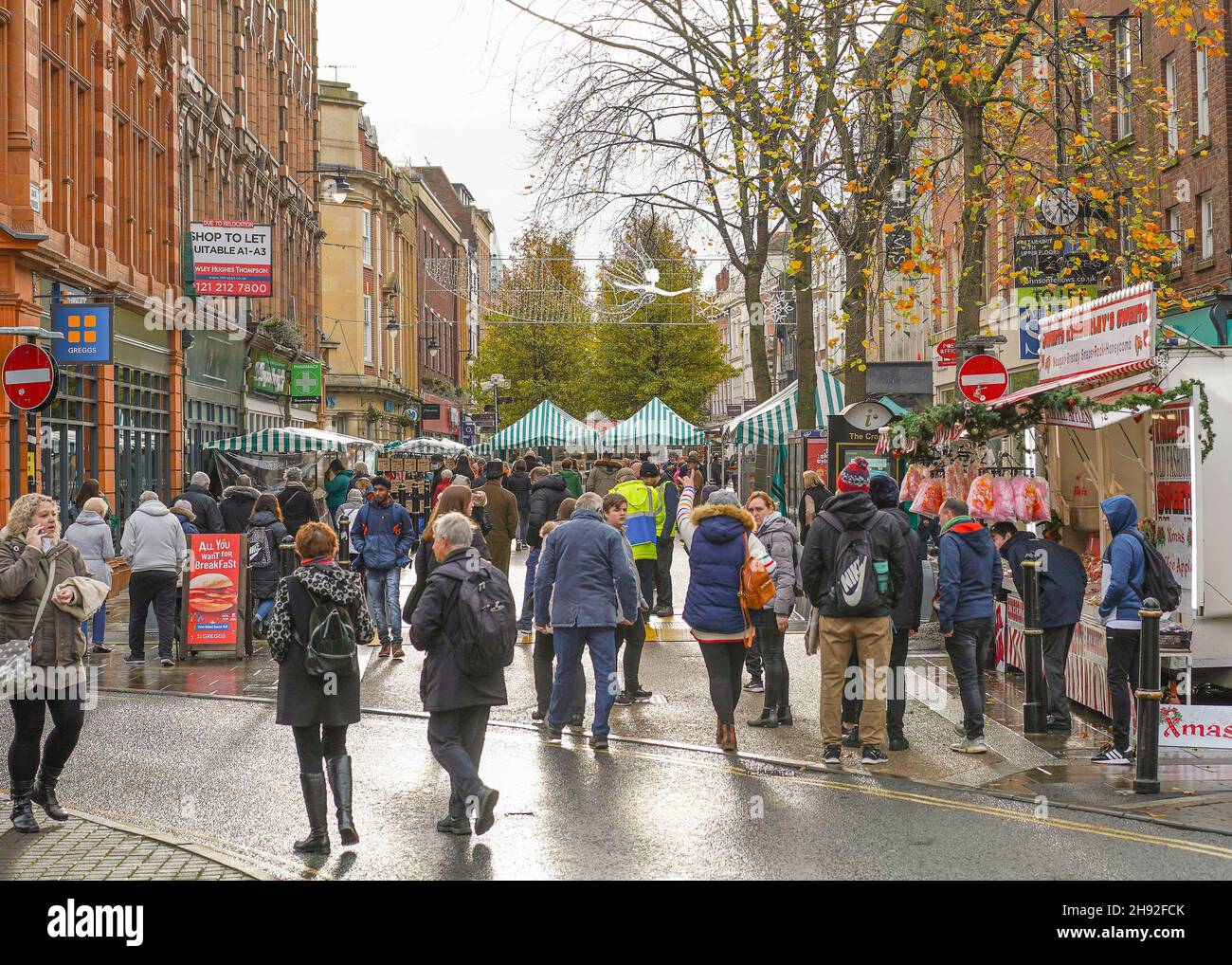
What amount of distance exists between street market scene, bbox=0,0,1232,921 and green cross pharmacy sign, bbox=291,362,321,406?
661 cm

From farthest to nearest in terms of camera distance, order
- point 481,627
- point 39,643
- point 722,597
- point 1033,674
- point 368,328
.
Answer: point 368,328 < point 1033,674 < point 722,597 < point 39,643 < point 481,627

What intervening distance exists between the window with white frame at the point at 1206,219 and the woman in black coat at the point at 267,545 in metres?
19.1

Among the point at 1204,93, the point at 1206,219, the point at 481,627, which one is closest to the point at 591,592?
the point at 481,627

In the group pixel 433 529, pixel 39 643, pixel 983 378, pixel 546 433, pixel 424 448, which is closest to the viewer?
pixel 39 643

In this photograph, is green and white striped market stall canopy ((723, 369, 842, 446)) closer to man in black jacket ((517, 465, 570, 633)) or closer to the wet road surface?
man in black jacket ((517, 465, 570, 633))

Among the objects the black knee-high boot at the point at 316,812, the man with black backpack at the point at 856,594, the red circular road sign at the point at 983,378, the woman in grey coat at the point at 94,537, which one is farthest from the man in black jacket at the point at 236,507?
the black knee-high boot at the point at 316,812

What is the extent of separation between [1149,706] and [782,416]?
54.6 ft

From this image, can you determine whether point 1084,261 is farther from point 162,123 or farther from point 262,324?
point 262,324

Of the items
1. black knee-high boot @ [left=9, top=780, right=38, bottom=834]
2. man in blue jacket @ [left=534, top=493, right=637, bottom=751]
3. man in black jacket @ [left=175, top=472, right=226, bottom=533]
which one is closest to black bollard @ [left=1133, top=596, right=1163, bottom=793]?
man in blue jacket @ [left=534, top=493, right=637, bottom=751]

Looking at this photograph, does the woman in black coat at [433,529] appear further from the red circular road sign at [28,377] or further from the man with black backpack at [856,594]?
the red circular road sign at [28,377]

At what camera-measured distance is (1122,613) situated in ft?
31.4

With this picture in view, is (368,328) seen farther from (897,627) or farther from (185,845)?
(185,845)
